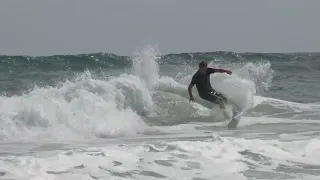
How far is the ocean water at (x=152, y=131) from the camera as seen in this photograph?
6.83m

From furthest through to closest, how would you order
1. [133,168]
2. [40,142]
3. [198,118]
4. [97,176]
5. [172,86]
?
[172,86]
[198,118]
[40,142]
[133,168]
[97,176]

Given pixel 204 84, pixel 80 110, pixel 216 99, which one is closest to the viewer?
pixel 80 110

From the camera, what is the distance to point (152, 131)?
11.3m

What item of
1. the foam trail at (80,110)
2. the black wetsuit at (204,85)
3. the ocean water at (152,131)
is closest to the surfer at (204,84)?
the black wetsuit at (204,85)

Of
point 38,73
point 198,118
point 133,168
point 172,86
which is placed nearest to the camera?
point 133,168

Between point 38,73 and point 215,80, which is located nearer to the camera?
point 215,80

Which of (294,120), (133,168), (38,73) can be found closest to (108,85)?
(294,120)

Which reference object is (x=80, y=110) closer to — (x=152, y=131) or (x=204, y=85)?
(x=152, y=131)

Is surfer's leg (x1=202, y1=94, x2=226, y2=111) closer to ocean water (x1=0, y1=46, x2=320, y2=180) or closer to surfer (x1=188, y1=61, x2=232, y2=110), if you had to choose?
surfer (x1=188, y1=61, x2=232, y2=110)

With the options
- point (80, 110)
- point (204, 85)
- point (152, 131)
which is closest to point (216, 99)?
point (204, 85)

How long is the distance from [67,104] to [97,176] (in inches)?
238

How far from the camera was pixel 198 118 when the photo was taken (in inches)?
531

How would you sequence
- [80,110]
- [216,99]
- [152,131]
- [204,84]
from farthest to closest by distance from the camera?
1. [216,99]
2. [204,84]
3. [80,110]
4. [152,131]

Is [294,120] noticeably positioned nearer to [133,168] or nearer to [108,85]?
[108,85]
